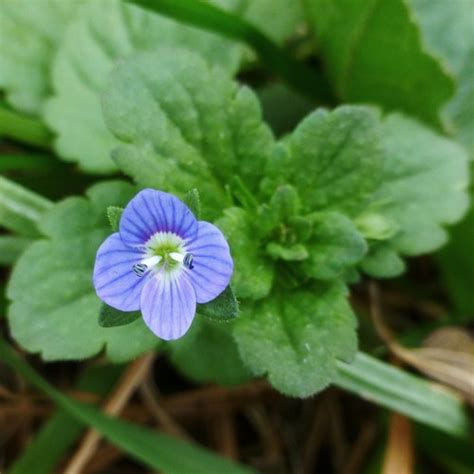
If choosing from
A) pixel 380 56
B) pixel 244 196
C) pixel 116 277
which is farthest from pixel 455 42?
pixel 116 277

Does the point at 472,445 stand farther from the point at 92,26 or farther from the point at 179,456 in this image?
the point at 92,26

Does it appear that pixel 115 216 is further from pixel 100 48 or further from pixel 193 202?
pixel 100 48

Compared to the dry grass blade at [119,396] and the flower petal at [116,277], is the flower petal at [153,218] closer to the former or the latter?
the flower petal at [116,277]

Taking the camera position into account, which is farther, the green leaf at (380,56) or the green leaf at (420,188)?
the green leaf at (380,56)

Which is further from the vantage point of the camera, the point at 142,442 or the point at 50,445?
the point at 50,445

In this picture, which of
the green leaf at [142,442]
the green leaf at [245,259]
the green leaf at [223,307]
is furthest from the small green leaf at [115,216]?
the green leaf at [142,442]
